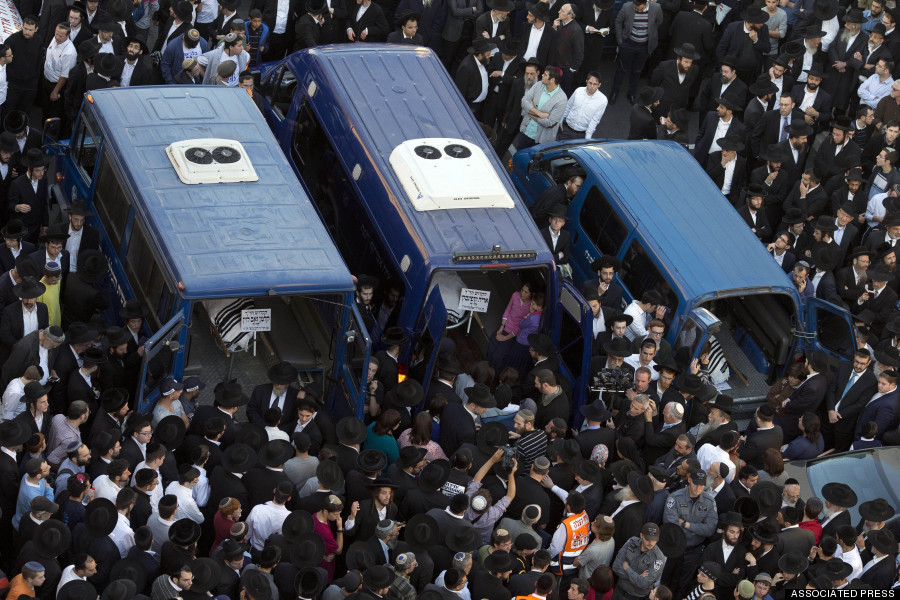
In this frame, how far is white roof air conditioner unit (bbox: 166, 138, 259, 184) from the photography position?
11820mm

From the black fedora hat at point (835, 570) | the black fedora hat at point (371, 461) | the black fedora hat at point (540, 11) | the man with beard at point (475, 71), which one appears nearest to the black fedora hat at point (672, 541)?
the black fedora hat at point (835, 570)

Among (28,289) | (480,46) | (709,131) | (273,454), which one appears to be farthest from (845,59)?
(28,289)

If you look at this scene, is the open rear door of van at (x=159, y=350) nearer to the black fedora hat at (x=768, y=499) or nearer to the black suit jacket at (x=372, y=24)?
the black fedora hat at (x=768, y=499)

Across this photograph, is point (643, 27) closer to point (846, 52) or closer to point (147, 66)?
point (846, 52)

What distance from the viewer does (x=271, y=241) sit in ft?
37.2

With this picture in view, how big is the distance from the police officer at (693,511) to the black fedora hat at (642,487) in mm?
292

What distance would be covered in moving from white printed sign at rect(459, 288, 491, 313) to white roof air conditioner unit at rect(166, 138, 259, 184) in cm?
228

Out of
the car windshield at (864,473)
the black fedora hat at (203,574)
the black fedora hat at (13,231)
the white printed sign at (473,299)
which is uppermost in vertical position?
the black fedora hat at (203,574)

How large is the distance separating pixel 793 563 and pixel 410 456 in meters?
3.15

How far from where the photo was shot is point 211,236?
36.8ft

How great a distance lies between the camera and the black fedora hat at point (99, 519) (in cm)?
930

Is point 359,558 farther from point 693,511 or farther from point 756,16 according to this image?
point 756,16

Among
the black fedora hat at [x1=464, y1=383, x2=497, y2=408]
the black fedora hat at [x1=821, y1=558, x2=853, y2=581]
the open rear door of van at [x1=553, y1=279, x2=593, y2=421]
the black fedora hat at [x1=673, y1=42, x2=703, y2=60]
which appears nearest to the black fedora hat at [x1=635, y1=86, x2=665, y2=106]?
the black fedora hat at [x1=673, y1=42, x2=703, y2=60]

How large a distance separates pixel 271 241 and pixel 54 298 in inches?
87.5
